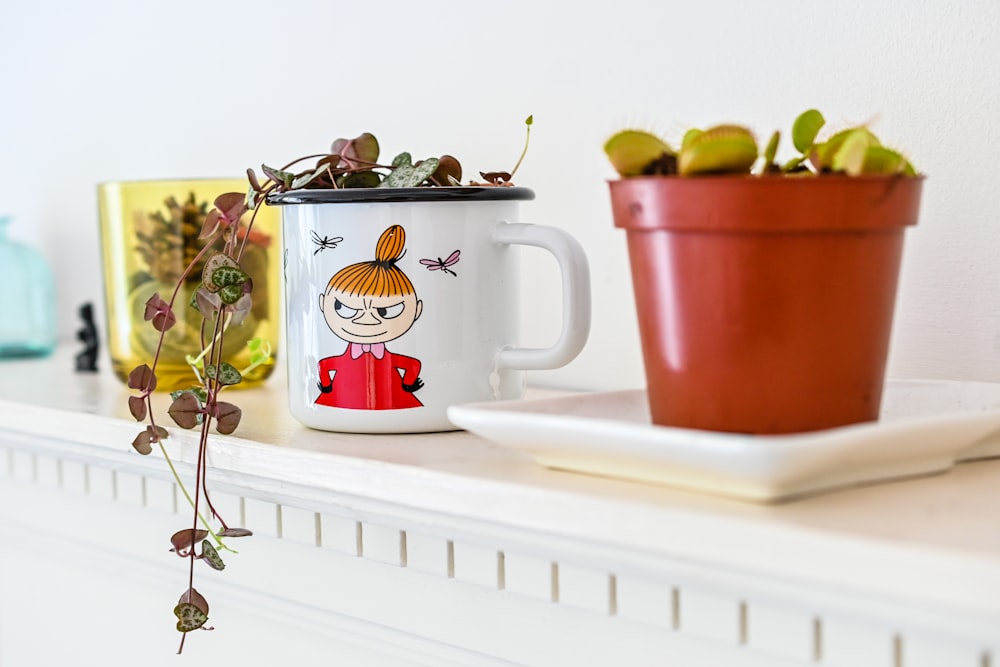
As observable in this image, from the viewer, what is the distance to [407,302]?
591 millimetres

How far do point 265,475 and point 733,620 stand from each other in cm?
25

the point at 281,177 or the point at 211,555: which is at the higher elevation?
the point at 281,177

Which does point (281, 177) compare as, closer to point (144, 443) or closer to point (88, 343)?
point (144, 443)

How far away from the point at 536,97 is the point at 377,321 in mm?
284

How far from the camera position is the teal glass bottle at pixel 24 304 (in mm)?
1105

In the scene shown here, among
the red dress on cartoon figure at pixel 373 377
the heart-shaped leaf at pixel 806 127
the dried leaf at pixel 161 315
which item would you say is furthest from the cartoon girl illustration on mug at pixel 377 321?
the heart-shaped leaf at pixel 806 127

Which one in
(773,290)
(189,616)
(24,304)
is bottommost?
(189,616)

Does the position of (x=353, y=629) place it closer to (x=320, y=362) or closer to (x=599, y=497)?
(x=320, y=362)

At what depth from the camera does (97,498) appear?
0.81 meters

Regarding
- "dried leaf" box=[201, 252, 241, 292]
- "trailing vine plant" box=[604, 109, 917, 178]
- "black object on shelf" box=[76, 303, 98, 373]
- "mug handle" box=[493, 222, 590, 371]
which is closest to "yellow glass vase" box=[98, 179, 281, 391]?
"black object on shelf" box=[76, 303, 98, 373]

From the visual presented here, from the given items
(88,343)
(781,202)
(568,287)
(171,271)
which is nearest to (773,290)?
(781,202)

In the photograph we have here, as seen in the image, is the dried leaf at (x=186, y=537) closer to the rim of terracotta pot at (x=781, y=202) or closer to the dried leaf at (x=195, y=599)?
the dried leaf at (x=195, y=599)

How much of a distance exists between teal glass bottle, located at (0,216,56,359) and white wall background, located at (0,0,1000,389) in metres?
0.06

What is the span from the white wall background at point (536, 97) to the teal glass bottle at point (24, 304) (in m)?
0.06
